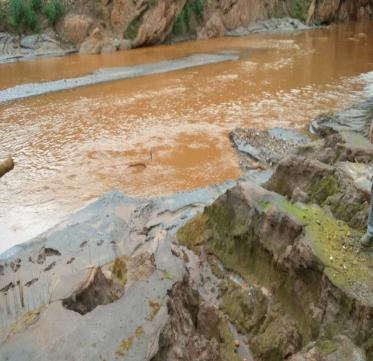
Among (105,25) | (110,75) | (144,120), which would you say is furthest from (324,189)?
(105,25)

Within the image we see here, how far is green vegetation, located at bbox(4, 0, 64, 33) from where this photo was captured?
907 inches

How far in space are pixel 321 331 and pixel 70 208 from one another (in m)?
5.31

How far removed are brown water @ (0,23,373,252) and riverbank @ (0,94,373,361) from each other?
1916 mm

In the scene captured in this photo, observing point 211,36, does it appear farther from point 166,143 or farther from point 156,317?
A: point 156,317

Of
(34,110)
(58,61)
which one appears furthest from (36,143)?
(58,61)

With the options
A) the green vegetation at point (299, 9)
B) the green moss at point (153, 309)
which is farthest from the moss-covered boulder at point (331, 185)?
the green vegetation at point (299, 9)

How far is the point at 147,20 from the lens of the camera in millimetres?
25547

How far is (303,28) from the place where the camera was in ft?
107

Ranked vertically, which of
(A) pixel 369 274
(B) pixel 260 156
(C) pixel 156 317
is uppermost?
(A) pixel 369 274

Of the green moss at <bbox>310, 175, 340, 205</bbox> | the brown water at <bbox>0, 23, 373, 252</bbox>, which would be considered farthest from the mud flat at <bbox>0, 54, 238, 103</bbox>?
the green moss at <bbox>310, 175, 340, 205</bbox>

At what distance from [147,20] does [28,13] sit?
6506mm

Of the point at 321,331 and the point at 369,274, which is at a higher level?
the point at 369,274

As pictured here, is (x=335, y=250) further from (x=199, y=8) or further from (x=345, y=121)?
(x=199, y=8)

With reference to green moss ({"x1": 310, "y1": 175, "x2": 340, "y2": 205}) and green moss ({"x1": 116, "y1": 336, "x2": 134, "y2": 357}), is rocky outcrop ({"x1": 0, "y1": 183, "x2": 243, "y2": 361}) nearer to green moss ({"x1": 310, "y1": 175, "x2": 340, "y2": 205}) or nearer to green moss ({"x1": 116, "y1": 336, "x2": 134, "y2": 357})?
green moss ({"x1": 116, "y1": 336, "x2": 134, "y2": 357})
